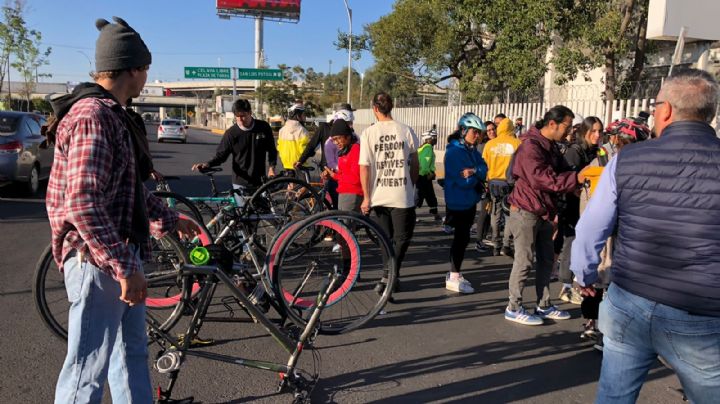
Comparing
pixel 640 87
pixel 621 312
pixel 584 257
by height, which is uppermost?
→ pixel 640 87

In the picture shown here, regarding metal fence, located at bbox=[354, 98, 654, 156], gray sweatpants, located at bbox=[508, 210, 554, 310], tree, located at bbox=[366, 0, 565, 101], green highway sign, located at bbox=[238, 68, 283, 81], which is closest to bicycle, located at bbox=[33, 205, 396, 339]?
gray sweatpants, located at bbox=[508, 210, 554, 310]

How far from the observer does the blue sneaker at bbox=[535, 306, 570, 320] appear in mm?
4797

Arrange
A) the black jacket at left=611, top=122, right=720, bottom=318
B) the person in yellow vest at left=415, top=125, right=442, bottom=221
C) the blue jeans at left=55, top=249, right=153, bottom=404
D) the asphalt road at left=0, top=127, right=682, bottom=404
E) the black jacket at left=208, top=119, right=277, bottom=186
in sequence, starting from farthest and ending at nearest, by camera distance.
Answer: the person in yellow vest at left=415, top=125, right=442, bottom=221 < the black jacket at left=208, top=119, right=277, bottom=186 < the asphalt road at left=0, top=127, right=682, bottom=404 < the blue jeans at left=55, top=249, right=153, bottom=404 < the black jacket at left=611, top=122, right=720, bottom=318

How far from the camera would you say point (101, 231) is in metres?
2.00

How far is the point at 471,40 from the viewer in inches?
859

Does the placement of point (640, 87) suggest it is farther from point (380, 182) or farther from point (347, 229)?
point (347, 229)

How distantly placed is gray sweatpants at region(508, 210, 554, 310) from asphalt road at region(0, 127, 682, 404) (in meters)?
0.32

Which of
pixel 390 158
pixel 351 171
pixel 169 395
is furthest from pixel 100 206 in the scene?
pixel 351 171

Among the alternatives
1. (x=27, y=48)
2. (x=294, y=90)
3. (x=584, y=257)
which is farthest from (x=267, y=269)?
(x=294, y=90)

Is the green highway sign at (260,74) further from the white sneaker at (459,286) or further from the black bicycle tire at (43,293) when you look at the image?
the black bicycle tire at (43,293)

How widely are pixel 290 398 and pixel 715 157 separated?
259cm

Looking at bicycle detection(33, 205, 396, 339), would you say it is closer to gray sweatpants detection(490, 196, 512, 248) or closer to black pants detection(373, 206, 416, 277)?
black pants detection(373, 206, 416, 277)

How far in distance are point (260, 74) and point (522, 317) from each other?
147 feet

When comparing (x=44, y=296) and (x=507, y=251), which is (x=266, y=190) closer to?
(x=44, y=296)
